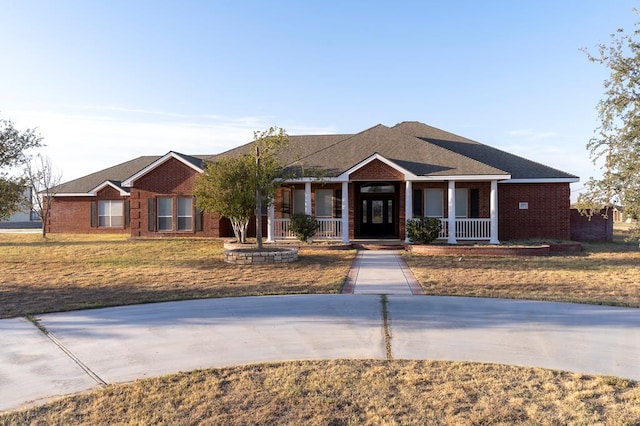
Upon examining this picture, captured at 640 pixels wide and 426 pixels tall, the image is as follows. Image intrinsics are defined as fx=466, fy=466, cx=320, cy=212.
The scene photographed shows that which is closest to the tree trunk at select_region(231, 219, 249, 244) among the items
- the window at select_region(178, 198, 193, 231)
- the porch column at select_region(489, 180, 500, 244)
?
the window at select_region(178, 198, 193, 231)

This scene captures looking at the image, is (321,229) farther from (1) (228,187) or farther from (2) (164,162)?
(2) (164,162)

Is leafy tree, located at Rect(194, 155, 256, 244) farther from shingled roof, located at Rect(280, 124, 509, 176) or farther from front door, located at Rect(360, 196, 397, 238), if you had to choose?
front door, located at Rect(360, 196, 397, 238)

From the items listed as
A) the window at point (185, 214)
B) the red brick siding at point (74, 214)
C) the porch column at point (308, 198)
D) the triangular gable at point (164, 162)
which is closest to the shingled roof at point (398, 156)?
the porch column at point (308, 198)

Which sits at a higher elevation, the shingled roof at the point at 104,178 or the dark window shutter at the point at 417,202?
the shingled roof at the point at 104,178

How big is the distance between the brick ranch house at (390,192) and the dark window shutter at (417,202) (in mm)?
44

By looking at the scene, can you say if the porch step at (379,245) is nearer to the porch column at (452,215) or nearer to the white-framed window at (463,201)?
the porch column at (452,215)

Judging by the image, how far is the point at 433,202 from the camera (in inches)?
806

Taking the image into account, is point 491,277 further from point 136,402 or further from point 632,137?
point 136,402

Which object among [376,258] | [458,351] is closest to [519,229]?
[376,258]

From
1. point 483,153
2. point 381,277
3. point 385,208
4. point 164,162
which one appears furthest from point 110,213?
point 381,277

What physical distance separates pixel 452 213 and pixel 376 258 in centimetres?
487

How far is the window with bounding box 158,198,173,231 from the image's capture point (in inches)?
895

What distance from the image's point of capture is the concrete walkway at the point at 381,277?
382 inches

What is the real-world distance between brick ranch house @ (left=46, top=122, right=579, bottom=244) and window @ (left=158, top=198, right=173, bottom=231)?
5 centimetres
